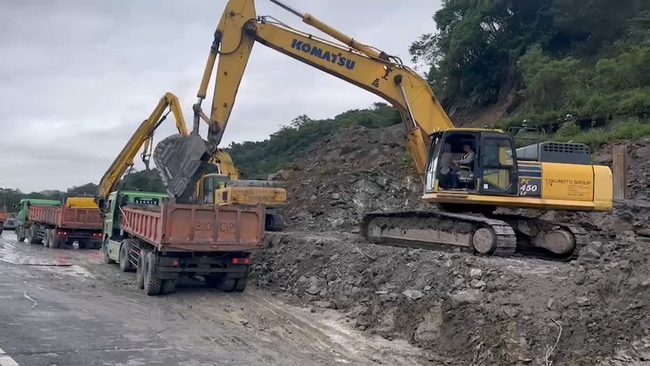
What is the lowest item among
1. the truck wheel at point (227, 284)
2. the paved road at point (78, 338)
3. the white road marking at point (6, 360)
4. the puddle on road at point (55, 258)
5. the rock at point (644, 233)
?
the white road marking at point (6, 360)

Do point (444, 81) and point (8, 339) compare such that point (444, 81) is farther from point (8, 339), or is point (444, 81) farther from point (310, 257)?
point (8, 339)

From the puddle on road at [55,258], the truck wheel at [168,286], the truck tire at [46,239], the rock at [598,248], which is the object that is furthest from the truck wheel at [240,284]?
the truck tire at [46,239]

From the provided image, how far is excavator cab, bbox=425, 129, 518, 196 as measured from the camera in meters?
13.2

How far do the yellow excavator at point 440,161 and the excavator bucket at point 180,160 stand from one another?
2 centimetres

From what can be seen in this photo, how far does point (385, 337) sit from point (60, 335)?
473cm

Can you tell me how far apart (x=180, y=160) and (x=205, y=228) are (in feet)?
6.68

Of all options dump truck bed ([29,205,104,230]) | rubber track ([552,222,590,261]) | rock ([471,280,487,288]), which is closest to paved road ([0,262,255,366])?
rock ([471,280,487,288])

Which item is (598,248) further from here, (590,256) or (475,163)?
(475,163)

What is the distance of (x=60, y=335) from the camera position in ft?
31.2

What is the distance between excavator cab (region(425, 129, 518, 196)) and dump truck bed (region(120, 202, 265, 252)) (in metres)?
3.85

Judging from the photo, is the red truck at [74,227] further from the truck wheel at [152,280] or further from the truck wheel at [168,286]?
the truck wheel at [168,286]

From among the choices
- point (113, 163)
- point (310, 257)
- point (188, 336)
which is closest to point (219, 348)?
point (188, 336)

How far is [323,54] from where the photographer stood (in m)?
15.9

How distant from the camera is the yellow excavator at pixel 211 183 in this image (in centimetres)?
2258
